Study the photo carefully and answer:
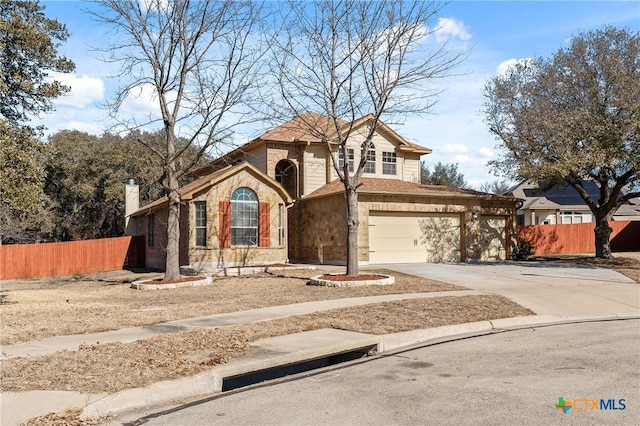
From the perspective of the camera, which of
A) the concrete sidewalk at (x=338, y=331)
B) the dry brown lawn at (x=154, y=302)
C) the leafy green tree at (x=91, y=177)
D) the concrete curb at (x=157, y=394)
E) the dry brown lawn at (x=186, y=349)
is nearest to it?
the concrete curb at (x=157, y=394)

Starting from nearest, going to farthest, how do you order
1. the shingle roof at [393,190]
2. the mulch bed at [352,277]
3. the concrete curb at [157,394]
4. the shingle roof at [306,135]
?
the concrete curb at [157,394] → the mulch bed at [352,277] → the shingle roof at [393,190] → the shingle roof at [306,135]

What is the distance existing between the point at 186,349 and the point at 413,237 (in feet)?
58.3

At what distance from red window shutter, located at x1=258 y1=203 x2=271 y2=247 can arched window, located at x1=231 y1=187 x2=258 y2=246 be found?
0.18 m

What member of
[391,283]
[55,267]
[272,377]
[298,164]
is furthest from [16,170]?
[55,267]

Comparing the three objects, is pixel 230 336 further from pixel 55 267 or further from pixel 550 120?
pixel 55 267

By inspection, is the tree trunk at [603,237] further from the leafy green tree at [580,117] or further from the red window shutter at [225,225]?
the red window shutter at [225,225]

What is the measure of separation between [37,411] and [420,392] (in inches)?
158

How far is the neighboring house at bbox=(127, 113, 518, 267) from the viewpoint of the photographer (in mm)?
23547

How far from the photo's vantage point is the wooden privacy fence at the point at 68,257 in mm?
28562

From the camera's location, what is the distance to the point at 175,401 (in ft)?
20.8

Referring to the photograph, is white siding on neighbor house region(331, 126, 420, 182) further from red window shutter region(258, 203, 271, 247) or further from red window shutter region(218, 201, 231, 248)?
red window shutter region(218, 201, 231, 248)

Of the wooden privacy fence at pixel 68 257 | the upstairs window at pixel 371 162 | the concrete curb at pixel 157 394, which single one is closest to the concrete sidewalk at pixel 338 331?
the concrete curb at pixel 157 394

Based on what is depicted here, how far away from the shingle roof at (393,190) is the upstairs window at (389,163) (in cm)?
118

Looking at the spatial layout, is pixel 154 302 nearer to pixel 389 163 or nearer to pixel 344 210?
pixel 344 210
